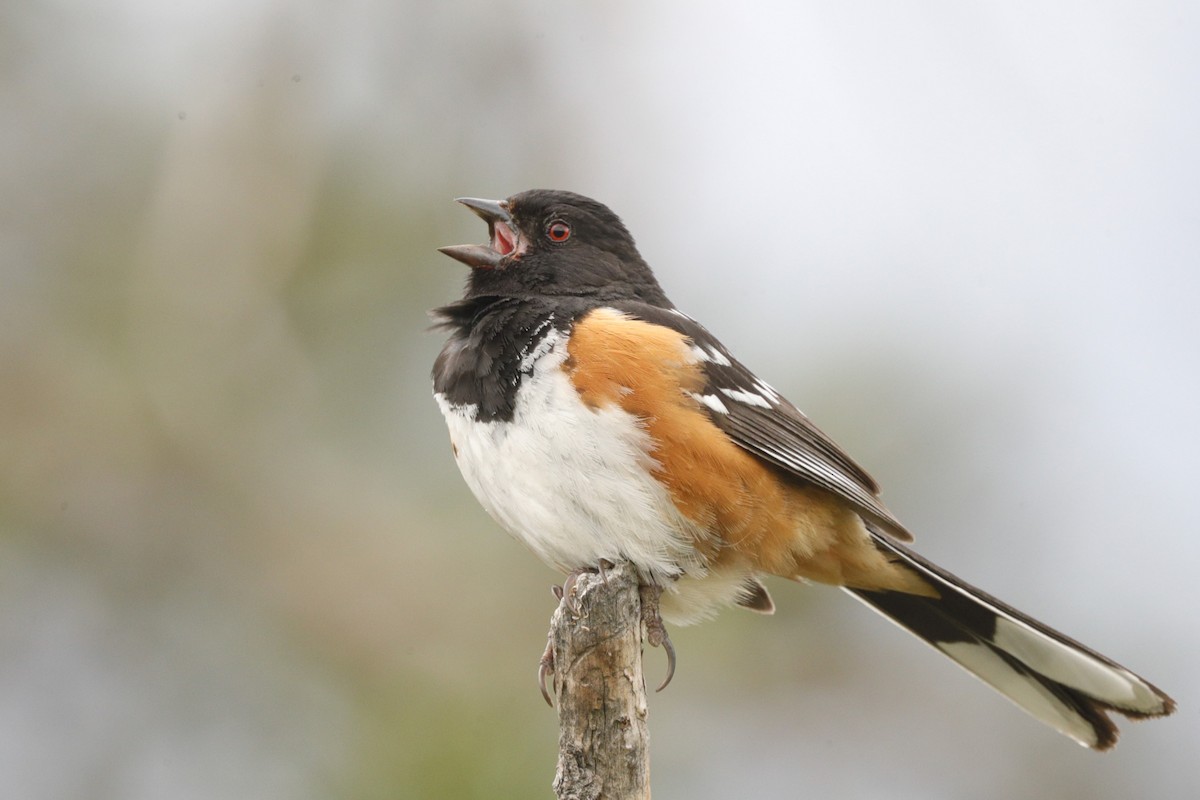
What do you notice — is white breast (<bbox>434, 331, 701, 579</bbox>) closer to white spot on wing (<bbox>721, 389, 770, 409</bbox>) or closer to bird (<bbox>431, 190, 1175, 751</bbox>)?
bird (<bbox>431, 190, 1175, 751</bbox>)

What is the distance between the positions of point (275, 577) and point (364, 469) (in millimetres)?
455

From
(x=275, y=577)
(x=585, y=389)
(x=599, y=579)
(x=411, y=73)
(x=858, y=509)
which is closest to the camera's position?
(x=599, y=579)

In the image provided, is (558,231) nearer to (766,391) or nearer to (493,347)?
(493,347)

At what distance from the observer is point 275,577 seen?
390 cm

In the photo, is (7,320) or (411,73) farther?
(411,73)

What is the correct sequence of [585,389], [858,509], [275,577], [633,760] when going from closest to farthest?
1. [633,760]
2. [585,389]
3. [858,509]
4. [275,577]

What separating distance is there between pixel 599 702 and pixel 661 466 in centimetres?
59

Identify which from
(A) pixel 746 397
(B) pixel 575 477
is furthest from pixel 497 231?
(B) pixel 575 477

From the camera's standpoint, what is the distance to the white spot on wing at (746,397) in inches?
110

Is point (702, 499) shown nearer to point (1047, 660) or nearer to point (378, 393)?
point (1047, 660)

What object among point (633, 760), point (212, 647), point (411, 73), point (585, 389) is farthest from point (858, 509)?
point (411, 73)

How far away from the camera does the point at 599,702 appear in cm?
207

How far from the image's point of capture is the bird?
2.49m

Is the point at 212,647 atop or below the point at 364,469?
below
